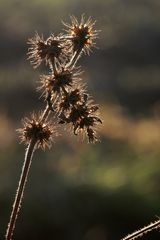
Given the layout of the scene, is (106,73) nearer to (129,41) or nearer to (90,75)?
(90,75)

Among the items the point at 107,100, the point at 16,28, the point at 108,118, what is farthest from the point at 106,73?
the point at 16,28

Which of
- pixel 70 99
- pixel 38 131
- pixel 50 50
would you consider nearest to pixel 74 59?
pixel 50 50

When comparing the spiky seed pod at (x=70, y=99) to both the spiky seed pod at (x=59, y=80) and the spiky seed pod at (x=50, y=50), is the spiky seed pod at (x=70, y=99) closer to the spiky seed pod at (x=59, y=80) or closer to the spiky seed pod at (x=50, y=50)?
the spiky seed pod at (x=59, y=80)

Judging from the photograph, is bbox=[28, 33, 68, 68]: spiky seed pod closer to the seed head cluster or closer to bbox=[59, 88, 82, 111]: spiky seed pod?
the seed head cluster

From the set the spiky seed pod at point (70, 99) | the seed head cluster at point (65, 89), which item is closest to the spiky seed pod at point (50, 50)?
the seed head cluster at point (65, 89)

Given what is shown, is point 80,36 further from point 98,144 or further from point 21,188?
point 98,144

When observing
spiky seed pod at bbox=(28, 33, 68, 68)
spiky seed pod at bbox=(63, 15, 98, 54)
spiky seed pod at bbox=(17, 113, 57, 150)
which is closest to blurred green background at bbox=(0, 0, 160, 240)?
spiky seed pod at bbox=(17, 113, 57, 150)
